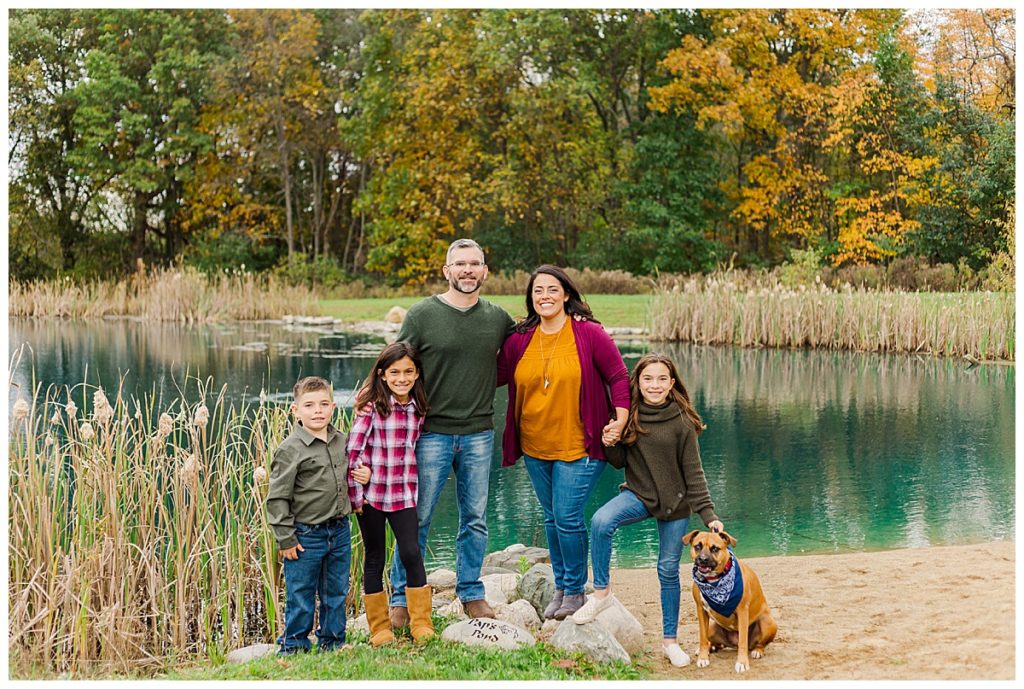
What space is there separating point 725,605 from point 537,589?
0.92 metres

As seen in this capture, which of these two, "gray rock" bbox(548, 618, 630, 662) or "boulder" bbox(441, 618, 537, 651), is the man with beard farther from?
"gray rock" bbox(548, 618, 630, 662)

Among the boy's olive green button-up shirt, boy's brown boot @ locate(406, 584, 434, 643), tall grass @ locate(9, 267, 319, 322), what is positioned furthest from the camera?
tall grass @ locate(9, 267, 319, 322)

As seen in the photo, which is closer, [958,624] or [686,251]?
[958,624]

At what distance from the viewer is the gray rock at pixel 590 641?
12.3ft

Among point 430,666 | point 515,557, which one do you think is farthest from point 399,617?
point 515,557

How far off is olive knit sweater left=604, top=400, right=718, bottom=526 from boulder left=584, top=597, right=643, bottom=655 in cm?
39

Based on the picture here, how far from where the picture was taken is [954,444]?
8.62 metres

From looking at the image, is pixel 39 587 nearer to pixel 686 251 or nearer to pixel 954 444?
pixel 954 444

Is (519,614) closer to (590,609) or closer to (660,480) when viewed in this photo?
(590,609)

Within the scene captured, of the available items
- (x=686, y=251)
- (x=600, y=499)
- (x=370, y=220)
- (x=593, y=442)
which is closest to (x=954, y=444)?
(x=600, y=499)

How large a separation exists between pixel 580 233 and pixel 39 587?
22.2 meters

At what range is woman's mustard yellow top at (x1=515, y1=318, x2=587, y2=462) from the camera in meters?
3.99

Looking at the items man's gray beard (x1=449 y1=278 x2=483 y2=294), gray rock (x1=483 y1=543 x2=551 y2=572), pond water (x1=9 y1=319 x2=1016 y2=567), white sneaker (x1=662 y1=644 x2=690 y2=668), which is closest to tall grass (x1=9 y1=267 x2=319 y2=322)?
pond water (x1=9 y1=319 x2=1016 y2=567)

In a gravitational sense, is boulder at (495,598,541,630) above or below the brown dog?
below
